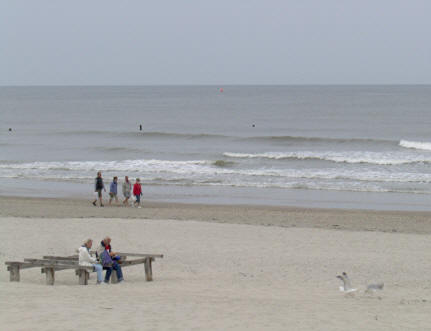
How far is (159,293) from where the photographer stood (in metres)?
10.2

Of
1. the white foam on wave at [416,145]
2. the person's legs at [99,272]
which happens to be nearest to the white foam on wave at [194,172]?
the white foam on wave at [416,145]

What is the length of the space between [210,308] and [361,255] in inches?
258

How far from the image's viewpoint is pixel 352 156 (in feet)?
122

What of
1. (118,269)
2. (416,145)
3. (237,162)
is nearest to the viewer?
(118,269)

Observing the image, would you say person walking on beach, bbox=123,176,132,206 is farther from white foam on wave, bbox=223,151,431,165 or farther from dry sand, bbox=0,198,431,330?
white foam on wave, bbox=223,151,431,165

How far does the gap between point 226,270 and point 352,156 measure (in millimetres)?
25997

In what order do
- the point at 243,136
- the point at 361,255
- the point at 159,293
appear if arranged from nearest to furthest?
the point at 159,293 < the point at 361,255 < the point at 243,136

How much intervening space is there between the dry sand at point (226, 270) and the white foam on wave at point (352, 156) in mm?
14428

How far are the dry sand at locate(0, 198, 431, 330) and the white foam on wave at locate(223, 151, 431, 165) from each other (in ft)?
47.3

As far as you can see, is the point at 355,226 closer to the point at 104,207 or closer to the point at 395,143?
the point at 104,207

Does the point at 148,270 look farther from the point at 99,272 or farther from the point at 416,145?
the point at 416,145

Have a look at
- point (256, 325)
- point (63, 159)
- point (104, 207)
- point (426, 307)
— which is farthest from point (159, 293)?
point (63, 159)

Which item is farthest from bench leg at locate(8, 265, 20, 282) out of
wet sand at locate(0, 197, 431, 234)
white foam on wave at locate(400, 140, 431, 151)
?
white foam on wave at locate(400, 140, 431, 151)

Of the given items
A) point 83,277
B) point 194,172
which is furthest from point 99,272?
point 194,172
